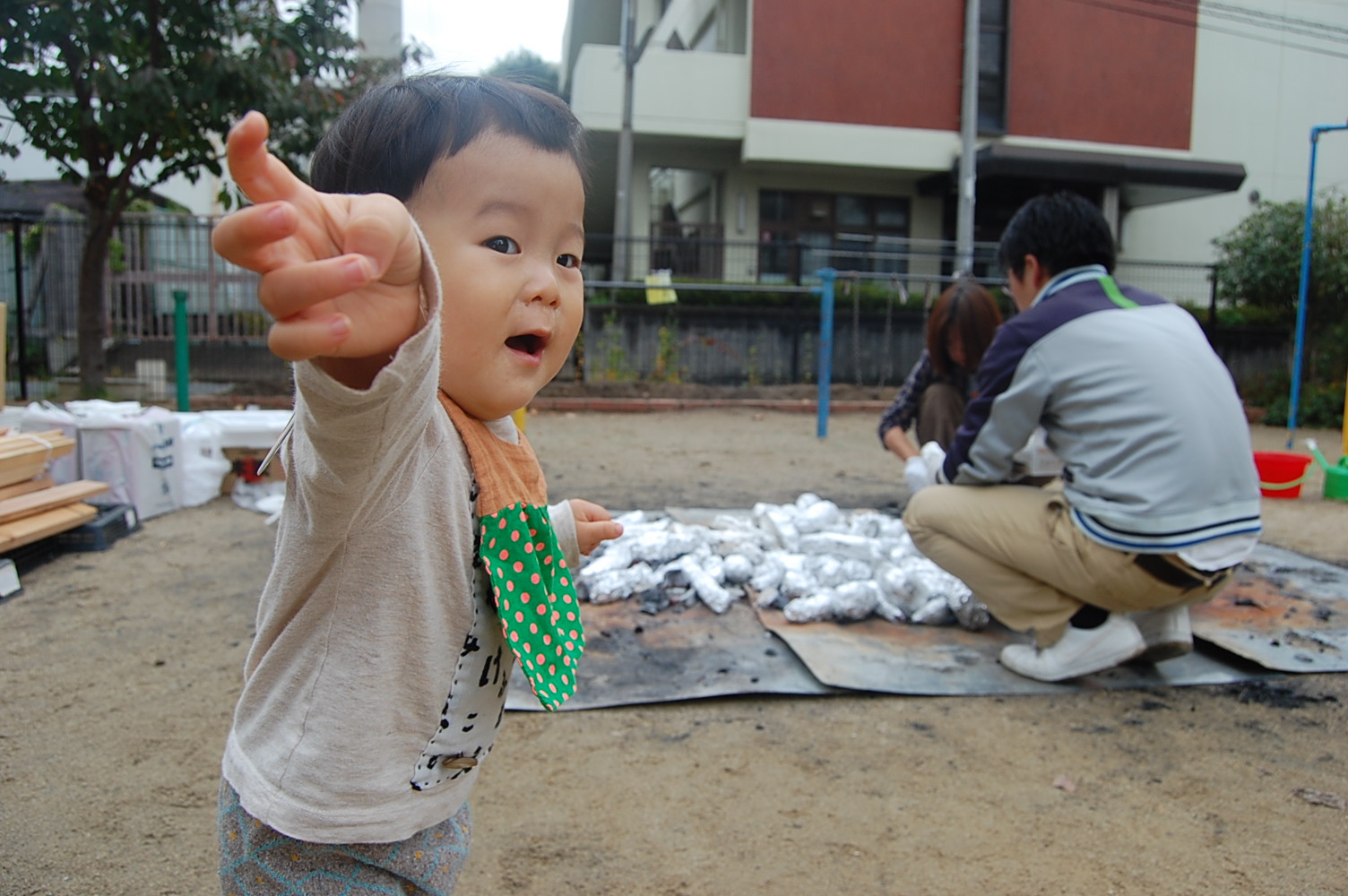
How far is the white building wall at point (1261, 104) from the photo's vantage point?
48.6 feet

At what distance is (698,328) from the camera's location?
1127 centimetres

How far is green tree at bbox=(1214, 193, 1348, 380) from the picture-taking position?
1039 centimetres

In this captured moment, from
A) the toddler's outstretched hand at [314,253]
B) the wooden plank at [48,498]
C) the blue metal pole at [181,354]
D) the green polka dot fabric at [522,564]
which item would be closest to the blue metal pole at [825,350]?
the blue metal pole at [181,354]

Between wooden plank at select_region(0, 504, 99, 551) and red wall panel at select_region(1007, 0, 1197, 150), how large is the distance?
43.8ft

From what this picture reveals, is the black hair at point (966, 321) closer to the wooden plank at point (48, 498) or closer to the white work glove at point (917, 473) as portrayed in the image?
the white work glove at point (917, 473)

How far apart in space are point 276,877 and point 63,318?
37.1 ft

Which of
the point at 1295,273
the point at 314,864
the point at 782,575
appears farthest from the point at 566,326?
the point at 1295,273

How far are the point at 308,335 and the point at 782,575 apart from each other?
292 cm

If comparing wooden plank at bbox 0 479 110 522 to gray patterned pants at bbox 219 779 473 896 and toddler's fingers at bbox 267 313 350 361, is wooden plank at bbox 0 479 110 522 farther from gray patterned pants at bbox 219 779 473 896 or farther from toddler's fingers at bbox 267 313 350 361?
toddler's fingers at bbox 267 313 350 361

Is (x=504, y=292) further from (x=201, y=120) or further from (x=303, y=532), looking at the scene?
(x=201, y=120)

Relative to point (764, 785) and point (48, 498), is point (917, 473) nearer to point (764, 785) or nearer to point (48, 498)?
point (764, 785)

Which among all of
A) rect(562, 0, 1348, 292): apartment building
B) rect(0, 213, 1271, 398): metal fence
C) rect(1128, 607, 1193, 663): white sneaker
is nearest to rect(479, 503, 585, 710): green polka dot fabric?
rect(1128, 607, 1193, 663): white sneaker

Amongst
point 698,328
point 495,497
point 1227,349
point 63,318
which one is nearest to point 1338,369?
point 1227,349

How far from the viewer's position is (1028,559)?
277 centimetres
